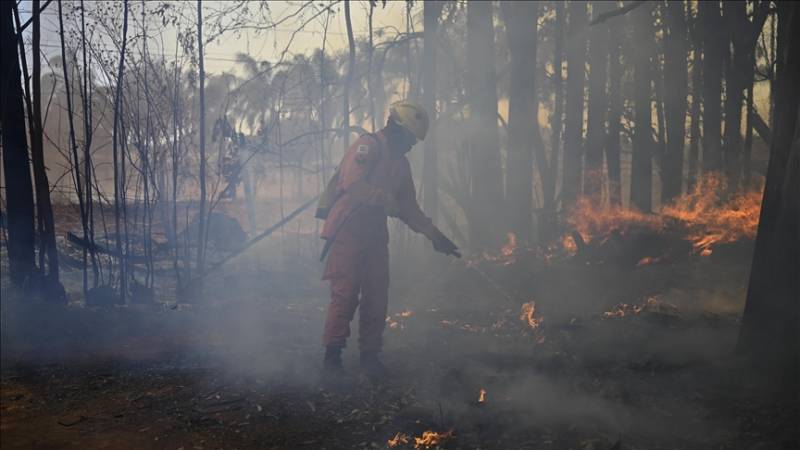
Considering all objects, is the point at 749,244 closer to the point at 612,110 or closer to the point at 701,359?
the point at 701,359

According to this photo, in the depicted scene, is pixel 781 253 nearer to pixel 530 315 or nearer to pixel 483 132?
pixel 530 315

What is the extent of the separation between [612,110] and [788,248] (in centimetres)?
1318

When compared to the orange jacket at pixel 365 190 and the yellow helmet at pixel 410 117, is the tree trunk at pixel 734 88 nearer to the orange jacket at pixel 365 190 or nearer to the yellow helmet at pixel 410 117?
the yellow helmet at pixel 410 117

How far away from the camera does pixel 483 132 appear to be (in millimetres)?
12555

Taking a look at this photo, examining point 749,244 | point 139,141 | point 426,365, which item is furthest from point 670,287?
point 139,141

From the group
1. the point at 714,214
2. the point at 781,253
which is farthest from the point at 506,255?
the point at 781,253

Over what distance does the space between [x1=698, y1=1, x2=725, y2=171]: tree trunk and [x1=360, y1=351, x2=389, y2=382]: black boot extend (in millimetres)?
12068

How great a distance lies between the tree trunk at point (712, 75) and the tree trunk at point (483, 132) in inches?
211

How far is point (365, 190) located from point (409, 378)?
Result: 5.23 feet

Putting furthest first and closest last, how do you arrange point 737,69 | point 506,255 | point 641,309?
1. point 737,69
2. point 506,255
3. point 641,309

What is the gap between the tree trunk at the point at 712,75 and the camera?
14.5 meters

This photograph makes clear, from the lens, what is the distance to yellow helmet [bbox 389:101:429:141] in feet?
18.9

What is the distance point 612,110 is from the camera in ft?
57.4

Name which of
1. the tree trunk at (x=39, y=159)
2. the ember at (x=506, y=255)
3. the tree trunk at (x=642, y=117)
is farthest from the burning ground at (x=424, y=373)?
the tree trunk at (x=642, y=117)
